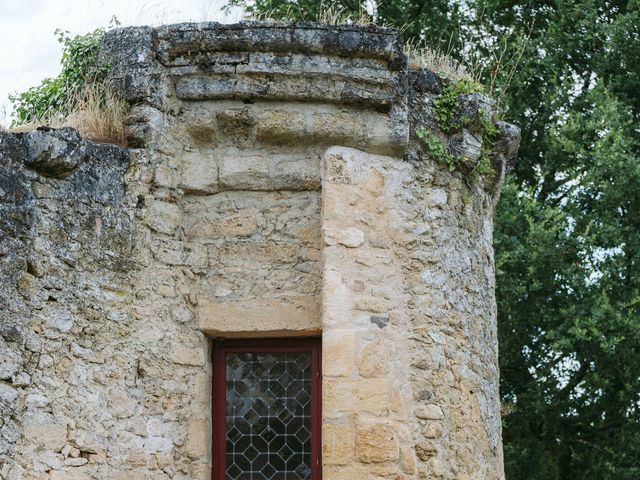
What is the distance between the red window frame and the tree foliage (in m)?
5.21

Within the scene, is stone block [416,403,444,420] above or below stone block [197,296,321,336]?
below

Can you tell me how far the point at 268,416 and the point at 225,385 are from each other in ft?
1.11

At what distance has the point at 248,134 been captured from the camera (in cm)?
668

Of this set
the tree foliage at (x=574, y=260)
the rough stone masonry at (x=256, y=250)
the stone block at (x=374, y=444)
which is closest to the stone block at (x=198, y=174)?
the rough stone masonry at (x=256, y=250)

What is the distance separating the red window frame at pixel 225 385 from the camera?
661 centimetres

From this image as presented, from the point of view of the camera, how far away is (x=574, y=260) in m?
11.8

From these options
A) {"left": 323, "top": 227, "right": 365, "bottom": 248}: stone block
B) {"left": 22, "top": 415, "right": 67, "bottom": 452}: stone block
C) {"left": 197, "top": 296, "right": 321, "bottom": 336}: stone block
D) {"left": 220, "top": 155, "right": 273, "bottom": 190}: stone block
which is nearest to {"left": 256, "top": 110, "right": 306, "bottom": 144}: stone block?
{"left": 220, "top": 155, "right": 273, "bottom": 190}: stone block

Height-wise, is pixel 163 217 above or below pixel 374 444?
above

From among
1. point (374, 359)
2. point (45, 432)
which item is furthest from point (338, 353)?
point (45, 432)

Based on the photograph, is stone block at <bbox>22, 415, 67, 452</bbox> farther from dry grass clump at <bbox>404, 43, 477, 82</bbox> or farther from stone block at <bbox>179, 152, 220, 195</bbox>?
dry grass clump at <bbox>404, 43, 477, 82</bbox>

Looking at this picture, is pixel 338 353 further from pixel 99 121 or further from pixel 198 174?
pixel 99 121

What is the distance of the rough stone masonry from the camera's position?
20.0 ft

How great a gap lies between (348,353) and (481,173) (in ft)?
6.02

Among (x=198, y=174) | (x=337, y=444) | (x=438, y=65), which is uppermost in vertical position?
(x=438, y=65)
